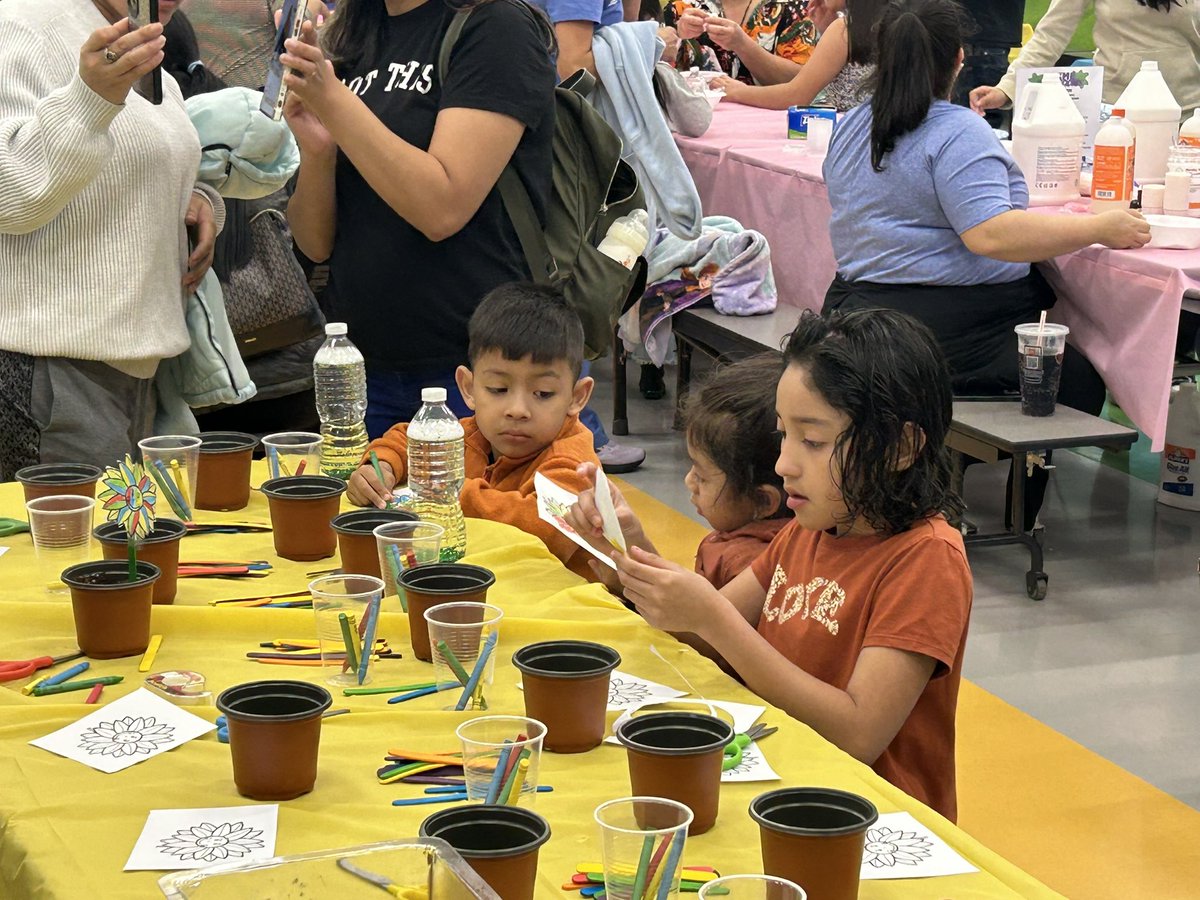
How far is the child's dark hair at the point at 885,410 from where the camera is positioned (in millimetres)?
1932

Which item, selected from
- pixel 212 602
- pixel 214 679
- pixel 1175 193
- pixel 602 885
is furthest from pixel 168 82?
pixel 1175 193

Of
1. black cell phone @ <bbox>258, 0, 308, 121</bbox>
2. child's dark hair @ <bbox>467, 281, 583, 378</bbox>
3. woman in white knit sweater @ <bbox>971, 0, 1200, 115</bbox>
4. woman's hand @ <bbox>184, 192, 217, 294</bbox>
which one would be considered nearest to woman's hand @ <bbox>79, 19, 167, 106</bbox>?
black cell phone @ <bbox>258, 0, 308, 121</bbox>

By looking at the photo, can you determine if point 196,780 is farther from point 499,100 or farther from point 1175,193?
point 1175,193

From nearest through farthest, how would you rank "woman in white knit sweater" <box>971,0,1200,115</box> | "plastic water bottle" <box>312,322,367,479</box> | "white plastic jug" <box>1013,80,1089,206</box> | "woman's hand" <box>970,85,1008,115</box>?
"plastic water bottle" <box>312,322,367,479</box> → "white plastic jug" <box>1013,80,1089,206</box> → "woman's hand" <box>970,85,1008,115</box> → "woman in white knit sweater" <box>971,0,1200,115</box>

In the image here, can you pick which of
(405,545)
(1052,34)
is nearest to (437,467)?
(405,545)

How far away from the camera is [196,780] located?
162 centimetres

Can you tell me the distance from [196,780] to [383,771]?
7.8 inches

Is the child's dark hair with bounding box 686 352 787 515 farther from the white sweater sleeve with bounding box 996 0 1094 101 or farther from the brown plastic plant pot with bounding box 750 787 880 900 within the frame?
the white sweater sleeve with bounding box 996 0 1094 101

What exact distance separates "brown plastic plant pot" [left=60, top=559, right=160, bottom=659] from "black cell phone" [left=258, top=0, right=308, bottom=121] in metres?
1.10

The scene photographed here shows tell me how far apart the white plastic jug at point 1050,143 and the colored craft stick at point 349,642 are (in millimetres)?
3218

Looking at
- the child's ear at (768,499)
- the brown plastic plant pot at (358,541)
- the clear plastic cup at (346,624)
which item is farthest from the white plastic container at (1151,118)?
the clear plastic cup at (346,624)

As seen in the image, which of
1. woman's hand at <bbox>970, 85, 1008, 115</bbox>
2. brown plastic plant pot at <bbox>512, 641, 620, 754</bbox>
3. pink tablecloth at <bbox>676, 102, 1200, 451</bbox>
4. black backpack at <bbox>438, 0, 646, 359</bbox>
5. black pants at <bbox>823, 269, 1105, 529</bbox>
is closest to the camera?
brown plastic plant pot at <bbox>512, 641, 620, 754</bbox>

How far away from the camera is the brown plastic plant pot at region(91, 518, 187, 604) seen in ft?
6.87

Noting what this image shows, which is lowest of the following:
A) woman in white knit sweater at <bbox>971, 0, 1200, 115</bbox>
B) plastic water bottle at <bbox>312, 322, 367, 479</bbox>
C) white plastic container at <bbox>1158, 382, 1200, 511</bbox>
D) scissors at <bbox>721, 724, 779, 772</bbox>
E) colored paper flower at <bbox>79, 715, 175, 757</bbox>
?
white plastic container at <bbox>1158, 382, 1200, 511</bbox>
